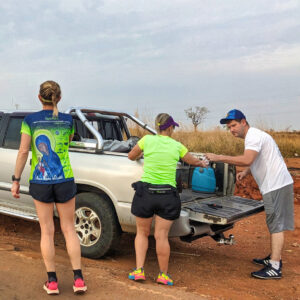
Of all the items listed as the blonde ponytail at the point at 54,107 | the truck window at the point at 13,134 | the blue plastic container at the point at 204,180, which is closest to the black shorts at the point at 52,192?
the blonde ponytail at the point at 54,107

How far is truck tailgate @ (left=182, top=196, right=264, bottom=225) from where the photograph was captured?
14.4 feet

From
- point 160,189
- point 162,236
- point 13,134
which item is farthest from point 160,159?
point 13,134

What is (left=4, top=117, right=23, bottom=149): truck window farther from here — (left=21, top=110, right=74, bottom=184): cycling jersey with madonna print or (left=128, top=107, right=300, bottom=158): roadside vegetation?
(left=128, top=107, right=300, bottom=158): roadside vegetation

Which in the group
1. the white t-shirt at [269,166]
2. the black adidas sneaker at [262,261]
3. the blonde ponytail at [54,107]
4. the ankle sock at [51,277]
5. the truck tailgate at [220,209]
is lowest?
the black adidas sneaker at [262,261]

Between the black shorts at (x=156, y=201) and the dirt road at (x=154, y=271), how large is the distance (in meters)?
0.71

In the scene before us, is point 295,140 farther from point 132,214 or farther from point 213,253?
point 132,214

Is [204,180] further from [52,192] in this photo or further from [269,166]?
[52,192]

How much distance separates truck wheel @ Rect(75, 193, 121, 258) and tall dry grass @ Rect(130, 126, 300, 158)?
12.0 metres

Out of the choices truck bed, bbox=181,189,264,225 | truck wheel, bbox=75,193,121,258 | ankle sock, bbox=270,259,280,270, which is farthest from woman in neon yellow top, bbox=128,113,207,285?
ankle sock, bbox=270,259,280,270

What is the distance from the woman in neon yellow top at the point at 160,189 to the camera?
4059mm

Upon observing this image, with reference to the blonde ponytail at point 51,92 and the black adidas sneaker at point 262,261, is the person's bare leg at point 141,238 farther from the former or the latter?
the black adidas sneaker at point 262,261

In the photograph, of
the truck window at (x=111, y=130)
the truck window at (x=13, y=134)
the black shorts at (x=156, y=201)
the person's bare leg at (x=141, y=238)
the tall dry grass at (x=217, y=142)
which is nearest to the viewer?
the black shorts at (x=156, y=201)

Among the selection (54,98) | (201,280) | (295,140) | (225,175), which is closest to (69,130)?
(54,98)

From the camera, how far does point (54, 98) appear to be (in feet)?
11.5
